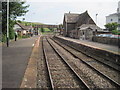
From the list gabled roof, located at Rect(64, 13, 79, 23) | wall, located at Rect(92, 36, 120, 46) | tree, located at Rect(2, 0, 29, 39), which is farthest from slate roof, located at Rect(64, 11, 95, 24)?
tree, located at Rect(2, 0, 29, 39)

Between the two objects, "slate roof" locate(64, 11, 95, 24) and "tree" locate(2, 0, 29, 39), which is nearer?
"tree" locate(2, 0, 29, 39)

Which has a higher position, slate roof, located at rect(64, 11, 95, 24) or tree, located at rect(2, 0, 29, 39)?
slate roof, located at rect(64, 11, 95, 24)

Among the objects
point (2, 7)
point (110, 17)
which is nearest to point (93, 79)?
point (2, 7)

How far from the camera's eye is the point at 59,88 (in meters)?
5.80

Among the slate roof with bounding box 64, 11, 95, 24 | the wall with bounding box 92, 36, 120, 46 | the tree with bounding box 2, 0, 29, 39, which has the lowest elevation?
the wall with bounding box 92, 36, 120, 46

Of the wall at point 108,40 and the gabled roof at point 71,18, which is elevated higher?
the gabled roof at point 71,18

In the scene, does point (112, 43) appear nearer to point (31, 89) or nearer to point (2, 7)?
point (2, 7)

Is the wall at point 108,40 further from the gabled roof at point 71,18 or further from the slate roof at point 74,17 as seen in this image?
the gabled roof at point 71,18

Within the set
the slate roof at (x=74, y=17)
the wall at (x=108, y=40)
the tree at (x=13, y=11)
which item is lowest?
the wall at (x=108, y=40)

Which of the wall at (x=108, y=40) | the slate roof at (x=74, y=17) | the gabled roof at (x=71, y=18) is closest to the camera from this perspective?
the wall at (x=108, y=40)

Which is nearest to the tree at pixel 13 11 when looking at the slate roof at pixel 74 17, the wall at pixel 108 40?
the wall at pixel 108 40

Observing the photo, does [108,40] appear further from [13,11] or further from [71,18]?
[71,18]

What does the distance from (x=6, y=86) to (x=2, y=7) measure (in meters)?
19.1

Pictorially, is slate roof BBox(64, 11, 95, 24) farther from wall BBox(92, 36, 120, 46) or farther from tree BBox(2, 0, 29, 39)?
tree BBox(2, 0, 29, 39)
